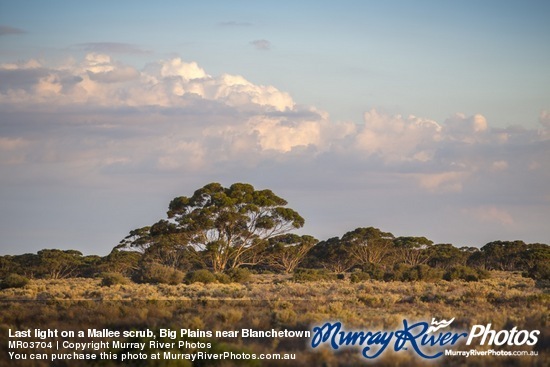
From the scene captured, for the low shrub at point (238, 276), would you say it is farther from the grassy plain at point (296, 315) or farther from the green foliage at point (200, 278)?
the grassy plain at point (296, 315)

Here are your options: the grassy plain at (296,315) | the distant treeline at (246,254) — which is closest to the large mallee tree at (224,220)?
the distant treeline at (246,254)

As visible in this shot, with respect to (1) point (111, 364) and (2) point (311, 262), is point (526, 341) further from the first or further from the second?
(2) point (311, 262)

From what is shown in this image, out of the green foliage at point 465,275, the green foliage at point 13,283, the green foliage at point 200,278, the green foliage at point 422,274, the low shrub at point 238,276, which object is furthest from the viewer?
the green foliage at point 465,275

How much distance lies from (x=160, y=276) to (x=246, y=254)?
55.2 ft

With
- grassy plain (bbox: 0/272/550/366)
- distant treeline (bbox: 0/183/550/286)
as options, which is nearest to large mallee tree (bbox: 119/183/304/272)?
distant treeline (bbox: 0/183/550/286)

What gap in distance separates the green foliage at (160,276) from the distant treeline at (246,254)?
60 mm

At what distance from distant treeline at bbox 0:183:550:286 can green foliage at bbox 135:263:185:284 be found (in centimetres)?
6

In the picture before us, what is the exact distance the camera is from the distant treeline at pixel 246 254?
46750 mm

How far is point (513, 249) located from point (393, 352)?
74837 millimetres

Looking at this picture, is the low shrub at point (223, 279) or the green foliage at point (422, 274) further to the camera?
the green foliage at point (422, 274)

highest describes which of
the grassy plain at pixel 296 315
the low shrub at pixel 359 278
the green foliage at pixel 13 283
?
the green foliage at pixel 13 283

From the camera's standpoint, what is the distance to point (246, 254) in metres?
56.8

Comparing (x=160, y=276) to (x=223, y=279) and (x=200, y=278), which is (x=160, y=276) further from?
(x=223, y=279)

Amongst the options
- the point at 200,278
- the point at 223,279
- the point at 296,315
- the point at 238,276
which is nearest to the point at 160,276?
the point at 200,278
